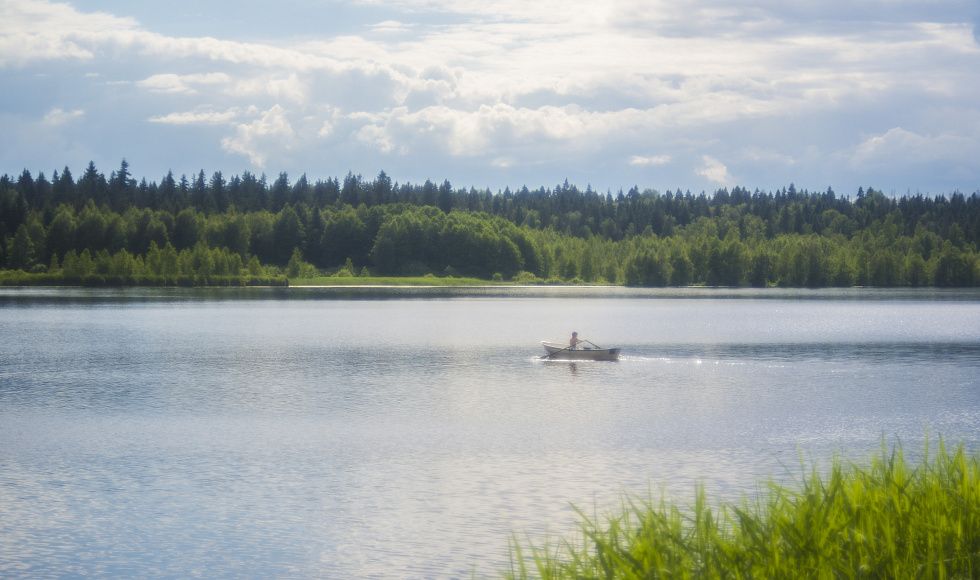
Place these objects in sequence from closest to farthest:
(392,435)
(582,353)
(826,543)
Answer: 1. (826,543)
2. (392,435)
3. (582,353)

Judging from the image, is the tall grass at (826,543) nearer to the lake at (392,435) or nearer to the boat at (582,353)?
the lake at (392,435)

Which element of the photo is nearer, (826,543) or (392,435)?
(826,543)

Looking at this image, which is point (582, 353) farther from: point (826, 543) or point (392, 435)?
point (826, 543)

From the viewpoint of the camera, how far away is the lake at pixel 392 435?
2272 cm

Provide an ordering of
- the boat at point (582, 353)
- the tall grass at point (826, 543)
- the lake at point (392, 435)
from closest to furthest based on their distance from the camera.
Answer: the tall grass at point (826, 543), the lake at point (392, 435), the boat at point (582, 353)

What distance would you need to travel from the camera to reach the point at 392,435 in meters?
36.6

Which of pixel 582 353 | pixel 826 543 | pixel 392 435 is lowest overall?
pixel 392 435

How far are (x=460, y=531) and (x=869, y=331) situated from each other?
259ft

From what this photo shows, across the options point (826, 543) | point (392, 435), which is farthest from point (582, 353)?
point (826, 543)

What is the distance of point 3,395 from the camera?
47.8 meters

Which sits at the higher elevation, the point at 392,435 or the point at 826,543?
the point at 826,543

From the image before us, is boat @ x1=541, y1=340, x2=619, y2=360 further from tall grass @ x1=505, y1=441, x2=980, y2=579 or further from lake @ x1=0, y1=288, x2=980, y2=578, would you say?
tall grass @ x1=505, y1=441, x2=980, y2=579

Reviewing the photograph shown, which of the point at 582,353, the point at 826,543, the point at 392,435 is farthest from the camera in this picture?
the point at 582,353

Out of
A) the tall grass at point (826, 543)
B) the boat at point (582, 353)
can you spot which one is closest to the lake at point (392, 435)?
the boat at point (582, 353)
